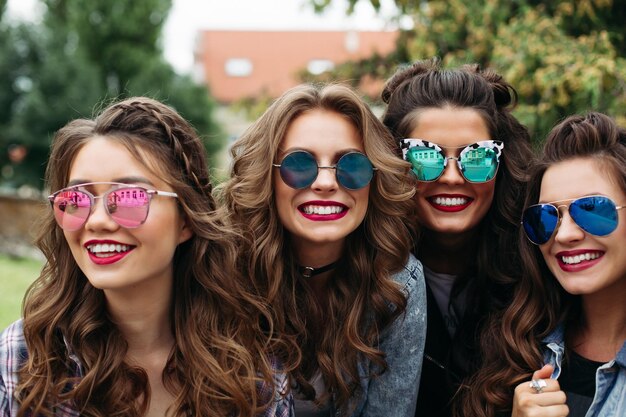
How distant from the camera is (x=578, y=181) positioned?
9.06 feet

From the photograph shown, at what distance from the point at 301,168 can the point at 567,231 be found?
3.84 feet

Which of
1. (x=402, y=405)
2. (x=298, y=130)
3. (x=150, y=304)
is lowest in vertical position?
(x=402, y=405)

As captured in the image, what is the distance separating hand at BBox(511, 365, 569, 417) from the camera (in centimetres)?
268

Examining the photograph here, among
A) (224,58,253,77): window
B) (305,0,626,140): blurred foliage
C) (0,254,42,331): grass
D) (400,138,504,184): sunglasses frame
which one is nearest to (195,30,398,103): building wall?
(224,58,253,77): window

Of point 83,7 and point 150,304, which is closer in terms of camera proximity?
point 150,304

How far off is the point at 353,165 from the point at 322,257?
54 cm

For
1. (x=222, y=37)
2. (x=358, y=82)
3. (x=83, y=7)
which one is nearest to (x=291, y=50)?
(x=222, y=37)

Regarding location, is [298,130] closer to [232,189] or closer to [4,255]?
[232,189]

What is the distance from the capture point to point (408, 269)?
3.33 m

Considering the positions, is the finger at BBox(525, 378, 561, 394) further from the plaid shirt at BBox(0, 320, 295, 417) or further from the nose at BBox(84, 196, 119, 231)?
the nose at BBox(84, 196, 119, 231)

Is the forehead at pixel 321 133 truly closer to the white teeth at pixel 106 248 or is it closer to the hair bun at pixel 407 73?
the hair bun at pixel 407 73

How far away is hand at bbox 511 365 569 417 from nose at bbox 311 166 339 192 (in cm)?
118

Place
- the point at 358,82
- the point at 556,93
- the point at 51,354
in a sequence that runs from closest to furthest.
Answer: the point at 51,354
the point at 556,93
the point at 358,82

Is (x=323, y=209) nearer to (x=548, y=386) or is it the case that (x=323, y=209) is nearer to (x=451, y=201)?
(x=451, y=201)
